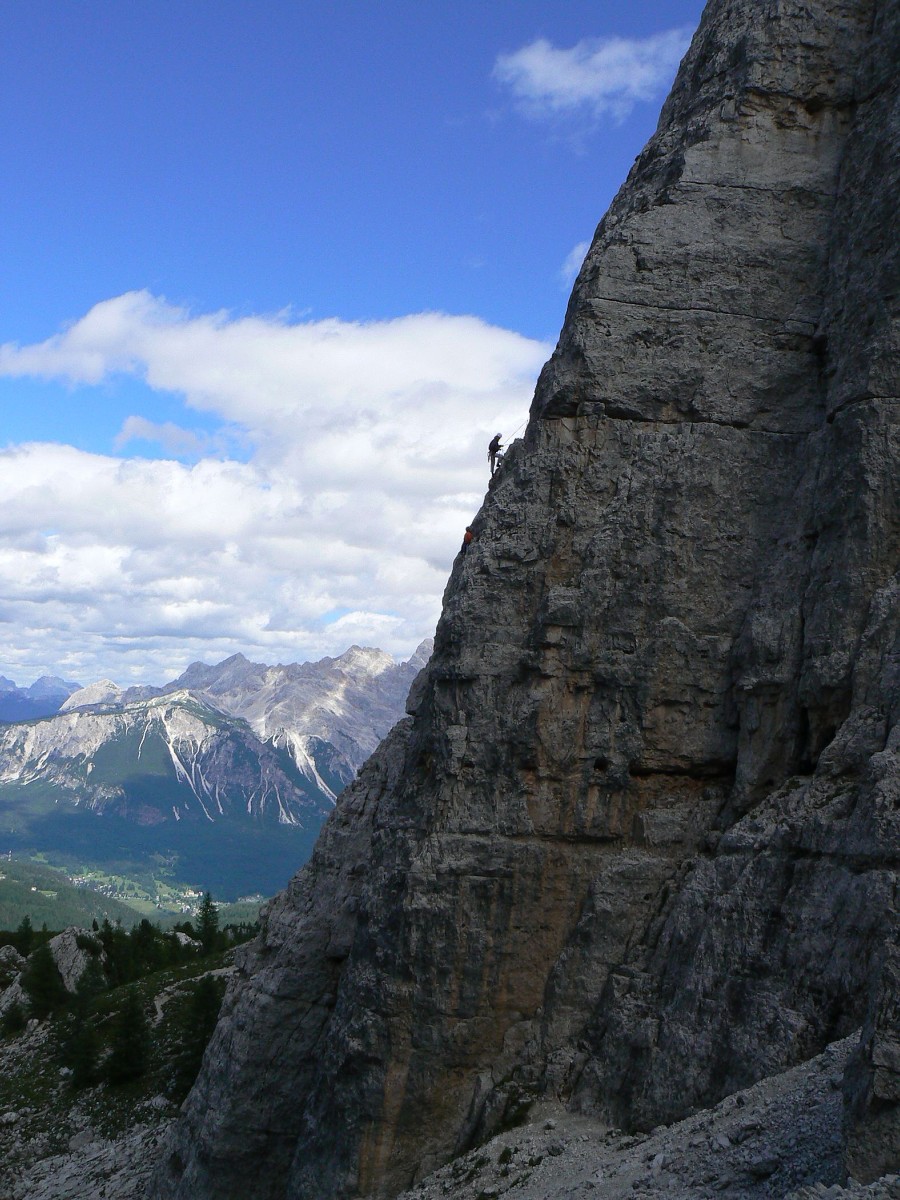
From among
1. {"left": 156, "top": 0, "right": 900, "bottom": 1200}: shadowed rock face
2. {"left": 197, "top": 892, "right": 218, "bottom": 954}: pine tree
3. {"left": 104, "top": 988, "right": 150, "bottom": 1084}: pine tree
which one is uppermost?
{"left": 156, "top": 0, "right": 900, "bottom": 1200}: shadowed rock face

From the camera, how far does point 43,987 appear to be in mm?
65750

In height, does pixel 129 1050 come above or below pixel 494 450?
below

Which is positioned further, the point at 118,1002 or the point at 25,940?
the point at 25,940

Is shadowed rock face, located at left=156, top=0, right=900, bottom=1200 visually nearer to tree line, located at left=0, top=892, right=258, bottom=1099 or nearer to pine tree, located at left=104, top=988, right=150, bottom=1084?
tree line, located at left=0, top=892, right=258, bottom=1099

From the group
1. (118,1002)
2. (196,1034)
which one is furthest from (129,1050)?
(118,1002)

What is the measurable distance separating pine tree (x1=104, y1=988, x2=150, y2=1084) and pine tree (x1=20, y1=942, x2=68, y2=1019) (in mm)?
13495

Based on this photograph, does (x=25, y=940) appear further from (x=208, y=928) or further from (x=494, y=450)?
(x=494, y=450)

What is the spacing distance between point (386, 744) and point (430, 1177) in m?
13.5

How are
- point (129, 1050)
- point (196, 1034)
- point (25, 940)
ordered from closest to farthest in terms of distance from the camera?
point (196, 1034) < point (129, 1050) < point (25, 940)

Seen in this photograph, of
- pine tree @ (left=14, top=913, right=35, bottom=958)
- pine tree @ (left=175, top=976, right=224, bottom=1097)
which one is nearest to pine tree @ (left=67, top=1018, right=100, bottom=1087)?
pine tree @ (left=175, top=976, right=224, bottom=1097)

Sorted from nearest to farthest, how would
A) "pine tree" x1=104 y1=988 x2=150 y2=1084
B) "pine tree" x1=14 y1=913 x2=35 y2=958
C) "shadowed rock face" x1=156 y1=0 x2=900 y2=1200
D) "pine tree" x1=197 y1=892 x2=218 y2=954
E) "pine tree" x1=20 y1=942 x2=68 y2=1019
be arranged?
"shadowed rock face" x1=156 y1=0 x2=900 y2=1200 → "pine tree" x1=104 y1=988 x2=150 y2=1084 → "pine tree" x1=20 y1=942 x2=68 y2=1019 → "pine tree" x1=197 y1=892 x2=218 y2=954 → "pine tree" x1=14 y1=913 x2=35 y2=958

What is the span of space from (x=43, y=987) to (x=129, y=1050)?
61.6 feet

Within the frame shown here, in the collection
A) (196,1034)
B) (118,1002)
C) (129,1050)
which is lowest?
(118,1002)

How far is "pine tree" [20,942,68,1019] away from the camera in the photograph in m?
64.6
